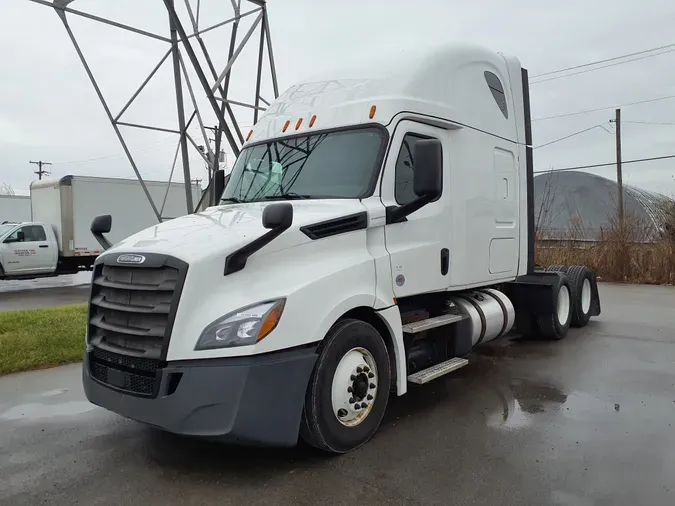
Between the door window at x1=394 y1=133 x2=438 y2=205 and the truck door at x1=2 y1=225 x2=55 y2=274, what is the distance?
1520 centimetres

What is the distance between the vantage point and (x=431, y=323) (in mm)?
5332

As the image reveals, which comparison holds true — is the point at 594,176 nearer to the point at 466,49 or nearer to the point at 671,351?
the point at 671,351

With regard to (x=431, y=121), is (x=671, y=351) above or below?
below

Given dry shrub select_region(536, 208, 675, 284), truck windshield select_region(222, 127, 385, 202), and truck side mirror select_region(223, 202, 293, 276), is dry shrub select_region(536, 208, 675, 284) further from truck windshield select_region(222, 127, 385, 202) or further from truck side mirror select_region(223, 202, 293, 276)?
truck side mirror select_region(223, 202, 293, 276)

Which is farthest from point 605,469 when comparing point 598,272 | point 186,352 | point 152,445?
point 598,272

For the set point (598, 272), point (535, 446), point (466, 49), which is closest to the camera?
point (535, 446)

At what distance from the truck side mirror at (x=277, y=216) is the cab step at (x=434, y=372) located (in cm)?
199

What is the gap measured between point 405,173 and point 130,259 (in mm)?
2475

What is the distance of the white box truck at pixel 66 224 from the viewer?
655 inches

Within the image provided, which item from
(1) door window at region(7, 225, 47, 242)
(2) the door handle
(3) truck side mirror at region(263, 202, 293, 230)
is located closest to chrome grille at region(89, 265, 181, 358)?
(3) truck side mirror at region(263, 202, 293, 230)

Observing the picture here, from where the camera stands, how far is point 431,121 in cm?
541

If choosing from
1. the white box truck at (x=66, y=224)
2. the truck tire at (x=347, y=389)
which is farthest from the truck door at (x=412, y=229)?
the white box truck at (x=66, y=224)

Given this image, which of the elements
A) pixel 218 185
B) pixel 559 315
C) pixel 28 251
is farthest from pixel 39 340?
pixel 28 251

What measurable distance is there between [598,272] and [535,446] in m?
15.5
